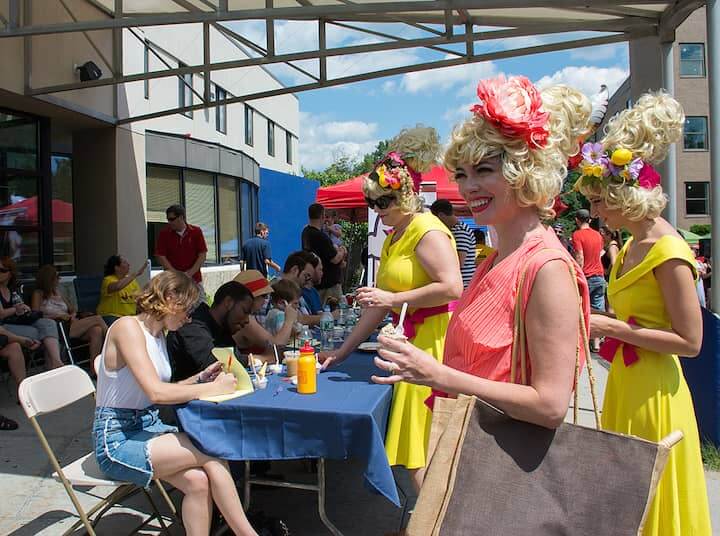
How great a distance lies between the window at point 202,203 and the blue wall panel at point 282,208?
402 centimetres

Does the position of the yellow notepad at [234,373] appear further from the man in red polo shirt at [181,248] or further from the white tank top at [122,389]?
the man in red polo shirt at [181,248]

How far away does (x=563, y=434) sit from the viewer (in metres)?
1.35

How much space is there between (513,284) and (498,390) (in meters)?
0.24

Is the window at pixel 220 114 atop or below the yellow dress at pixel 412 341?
atop

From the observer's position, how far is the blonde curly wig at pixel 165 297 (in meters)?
2.91

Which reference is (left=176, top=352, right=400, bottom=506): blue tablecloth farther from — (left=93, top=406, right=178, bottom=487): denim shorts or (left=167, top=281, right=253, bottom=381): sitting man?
(left=167, top=281, right=253, bottom=381): sitting man

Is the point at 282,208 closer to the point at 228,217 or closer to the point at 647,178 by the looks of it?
the point at 228,217

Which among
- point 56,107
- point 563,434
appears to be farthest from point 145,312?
point 56,107

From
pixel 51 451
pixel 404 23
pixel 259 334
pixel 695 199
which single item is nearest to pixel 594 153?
pixel 259 334

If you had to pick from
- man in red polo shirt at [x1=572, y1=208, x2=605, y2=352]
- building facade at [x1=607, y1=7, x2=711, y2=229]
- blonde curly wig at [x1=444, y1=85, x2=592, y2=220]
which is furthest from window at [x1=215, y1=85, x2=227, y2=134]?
building facade at [x1=607, y1=7, x2=711, y2=229]

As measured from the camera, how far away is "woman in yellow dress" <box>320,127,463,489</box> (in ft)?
8.94

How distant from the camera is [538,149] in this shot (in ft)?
4.88

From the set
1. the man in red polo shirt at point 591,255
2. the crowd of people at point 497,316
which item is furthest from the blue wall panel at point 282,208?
the crowd of people at point 497,316

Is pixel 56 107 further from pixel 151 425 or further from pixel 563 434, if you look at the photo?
pixel 563 434
